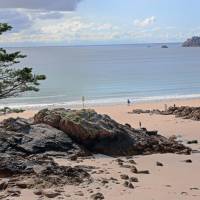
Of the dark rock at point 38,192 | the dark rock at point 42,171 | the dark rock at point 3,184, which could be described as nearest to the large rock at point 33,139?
the dark rock at point 42,171

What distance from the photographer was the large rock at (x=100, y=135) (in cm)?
1883

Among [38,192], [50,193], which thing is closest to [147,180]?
[50,193]

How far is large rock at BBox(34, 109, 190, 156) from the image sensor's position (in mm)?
18828

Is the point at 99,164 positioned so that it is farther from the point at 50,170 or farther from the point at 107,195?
the point at 107,195

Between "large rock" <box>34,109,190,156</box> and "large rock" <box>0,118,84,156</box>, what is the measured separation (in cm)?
43

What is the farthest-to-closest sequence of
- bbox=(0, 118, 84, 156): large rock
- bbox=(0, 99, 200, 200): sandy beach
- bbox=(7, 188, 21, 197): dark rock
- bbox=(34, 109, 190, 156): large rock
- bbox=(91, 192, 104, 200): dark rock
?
1. bbox=(34, 109, 190, 156): large rock
2. bbox=(0, 118, 84, 156): large rock
3. bbox=(0, 99, 200, 200): sandy beach
4. bbox=(7, 188, 21, 197): dark rock
5. bbox=(91, 192, 104, 200): dark rock

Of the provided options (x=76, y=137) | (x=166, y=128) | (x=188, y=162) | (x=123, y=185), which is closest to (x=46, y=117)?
(x=76, y=137)

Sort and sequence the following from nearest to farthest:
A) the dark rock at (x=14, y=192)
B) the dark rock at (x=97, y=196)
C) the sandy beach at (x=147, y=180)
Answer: the dark rock at (x=97, y=196) → the dark rock at (x=14, y=192) → the sandy beach at (x=147, y=180)

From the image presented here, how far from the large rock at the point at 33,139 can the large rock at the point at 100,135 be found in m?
0.43

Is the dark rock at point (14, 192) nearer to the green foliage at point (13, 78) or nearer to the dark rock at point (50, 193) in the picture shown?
the dark rock at point (50, 193)

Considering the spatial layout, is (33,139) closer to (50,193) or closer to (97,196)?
(50,193)

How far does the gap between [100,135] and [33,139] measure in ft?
8.18

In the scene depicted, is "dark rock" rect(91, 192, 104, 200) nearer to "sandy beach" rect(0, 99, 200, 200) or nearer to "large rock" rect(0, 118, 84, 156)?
"sandy beach" rect(0, 99, 200, 200)

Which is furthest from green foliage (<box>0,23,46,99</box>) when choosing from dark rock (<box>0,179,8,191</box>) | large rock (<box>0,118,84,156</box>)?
large rock (<box>0,118,84,156</box>)
